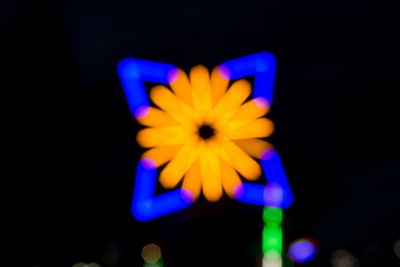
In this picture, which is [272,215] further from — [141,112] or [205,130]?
[141,112]

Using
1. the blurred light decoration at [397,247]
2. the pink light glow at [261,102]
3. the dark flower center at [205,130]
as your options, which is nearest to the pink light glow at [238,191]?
the dark flower center at [205,130]

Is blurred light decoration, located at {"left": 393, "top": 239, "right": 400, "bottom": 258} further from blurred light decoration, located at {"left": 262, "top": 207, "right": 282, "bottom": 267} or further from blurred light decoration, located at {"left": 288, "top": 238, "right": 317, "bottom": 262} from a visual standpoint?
blurred light decoration, located at {"left": 262, "top": 207, "right": 282, "bottom": 267}

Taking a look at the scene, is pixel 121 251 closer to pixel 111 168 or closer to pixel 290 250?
pixel 111 168

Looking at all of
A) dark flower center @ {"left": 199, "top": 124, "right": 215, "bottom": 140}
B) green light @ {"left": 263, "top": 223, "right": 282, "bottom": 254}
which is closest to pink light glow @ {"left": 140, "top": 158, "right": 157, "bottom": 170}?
dark flower center @ {"left": 199, "top": 124, "right": 215, "bottom": 140}

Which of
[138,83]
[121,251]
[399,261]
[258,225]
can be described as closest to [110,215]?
[121,251]

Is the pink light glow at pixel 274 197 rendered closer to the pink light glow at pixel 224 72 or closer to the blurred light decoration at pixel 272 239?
the blurred light decoration at pixel 272 239

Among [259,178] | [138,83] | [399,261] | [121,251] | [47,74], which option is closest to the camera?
[138,83]
